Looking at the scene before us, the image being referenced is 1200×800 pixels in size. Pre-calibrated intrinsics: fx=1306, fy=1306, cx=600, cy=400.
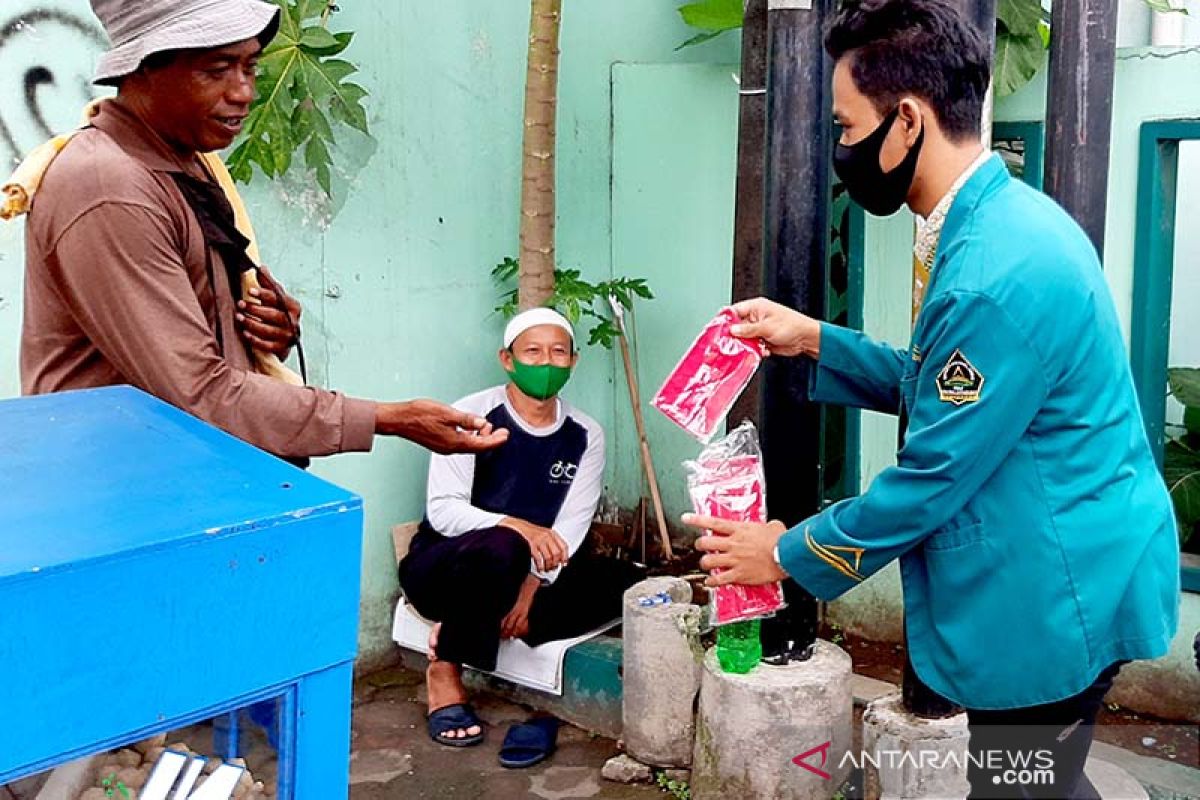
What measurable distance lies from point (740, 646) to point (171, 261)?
71.0 inches

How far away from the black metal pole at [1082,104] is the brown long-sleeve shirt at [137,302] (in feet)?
5.55

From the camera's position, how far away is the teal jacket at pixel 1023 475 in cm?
192

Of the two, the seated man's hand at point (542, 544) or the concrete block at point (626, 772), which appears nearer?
the concrete block at point (626, 772)

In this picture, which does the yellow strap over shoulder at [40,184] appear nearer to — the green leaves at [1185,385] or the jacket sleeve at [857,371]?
the jacket sleeve at [857,371]

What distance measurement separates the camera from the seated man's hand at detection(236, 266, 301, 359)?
2338 mm

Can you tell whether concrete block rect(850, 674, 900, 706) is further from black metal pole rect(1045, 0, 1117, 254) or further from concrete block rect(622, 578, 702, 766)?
black metal pole rect(1045, 0, 1117, 254)

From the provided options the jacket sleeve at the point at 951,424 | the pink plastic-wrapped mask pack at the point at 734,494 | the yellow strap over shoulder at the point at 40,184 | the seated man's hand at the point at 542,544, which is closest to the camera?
the jacket sleeve at the point at 951,424

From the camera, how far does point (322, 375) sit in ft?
14.4

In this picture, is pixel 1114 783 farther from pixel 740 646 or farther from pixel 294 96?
pixel 294 96

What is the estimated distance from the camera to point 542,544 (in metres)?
4.22

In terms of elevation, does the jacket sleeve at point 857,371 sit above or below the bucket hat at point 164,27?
below

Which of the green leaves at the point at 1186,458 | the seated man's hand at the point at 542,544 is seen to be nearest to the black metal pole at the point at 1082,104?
the green leaves at the point at 1186,458

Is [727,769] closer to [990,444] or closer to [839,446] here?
[839,446]

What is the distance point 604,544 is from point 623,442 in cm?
41
